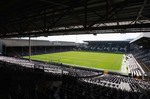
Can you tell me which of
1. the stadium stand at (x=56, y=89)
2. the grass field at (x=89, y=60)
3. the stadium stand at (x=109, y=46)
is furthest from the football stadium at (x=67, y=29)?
the stadium stand at (x=109, y=46)

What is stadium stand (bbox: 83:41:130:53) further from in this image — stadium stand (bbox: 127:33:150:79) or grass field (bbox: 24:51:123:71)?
stadium stand (bbox: 127:33:150:79)

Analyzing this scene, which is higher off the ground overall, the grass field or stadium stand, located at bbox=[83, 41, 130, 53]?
stadium stand, located at bbox=[83, 41, 130, 53]

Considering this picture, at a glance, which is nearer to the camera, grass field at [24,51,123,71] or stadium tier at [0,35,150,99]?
stadium tier at [0,35,150,99]

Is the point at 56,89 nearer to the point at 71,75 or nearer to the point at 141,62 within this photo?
the point at 71,75

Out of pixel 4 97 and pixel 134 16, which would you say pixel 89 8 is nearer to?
pixel 134 16

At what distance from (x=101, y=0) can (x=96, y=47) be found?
86.7m

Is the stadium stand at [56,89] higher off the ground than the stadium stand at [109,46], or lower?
lower

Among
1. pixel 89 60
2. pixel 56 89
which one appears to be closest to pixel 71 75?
pixel 56 89

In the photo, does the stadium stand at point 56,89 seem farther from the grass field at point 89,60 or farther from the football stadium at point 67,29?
the grass field at point 89,60

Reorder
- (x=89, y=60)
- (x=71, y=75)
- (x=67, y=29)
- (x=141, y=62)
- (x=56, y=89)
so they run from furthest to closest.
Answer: (x=89, y=60) → (x=141, y=62) → (x=71, y=75) → (x=67, y=29) → (x=56, y=89)

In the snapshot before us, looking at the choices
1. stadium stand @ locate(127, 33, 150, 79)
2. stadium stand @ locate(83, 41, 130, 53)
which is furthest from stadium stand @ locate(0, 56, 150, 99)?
stadium stand @ locate(83, 41, 130, 53)

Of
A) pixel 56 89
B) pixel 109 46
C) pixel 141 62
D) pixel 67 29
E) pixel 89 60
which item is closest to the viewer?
pixel 56 89

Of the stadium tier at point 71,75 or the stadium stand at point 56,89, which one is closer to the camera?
the stadium stand at point 56,89

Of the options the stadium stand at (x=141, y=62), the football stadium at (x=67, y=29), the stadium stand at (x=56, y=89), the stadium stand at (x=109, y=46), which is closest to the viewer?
the football stadium at (x=67, y=29)
